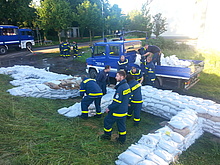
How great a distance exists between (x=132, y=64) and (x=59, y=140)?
534cm

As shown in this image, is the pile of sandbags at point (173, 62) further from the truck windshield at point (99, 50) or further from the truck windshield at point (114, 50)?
the truck windshield at point (99, 50)

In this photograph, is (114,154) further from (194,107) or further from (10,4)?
(10,4)

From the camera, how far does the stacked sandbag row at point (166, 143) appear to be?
323cm

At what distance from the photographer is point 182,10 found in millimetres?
53125

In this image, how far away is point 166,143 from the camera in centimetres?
367

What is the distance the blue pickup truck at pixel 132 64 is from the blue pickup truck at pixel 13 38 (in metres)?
14.7

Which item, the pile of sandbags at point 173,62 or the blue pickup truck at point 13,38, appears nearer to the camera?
the pile of sandbags at point 173,62

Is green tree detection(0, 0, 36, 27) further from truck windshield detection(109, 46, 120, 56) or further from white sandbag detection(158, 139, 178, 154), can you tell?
white sandbag detection(158, 139, 178, 154)

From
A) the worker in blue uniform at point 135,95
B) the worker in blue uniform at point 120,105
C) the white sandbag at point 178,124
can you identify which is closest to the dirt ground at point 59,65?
the worker in blue uniform at point 135,95

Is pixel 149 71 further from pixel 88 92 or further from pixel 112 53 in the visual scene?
pixel 88 92

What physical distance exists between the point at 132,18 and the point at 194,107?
27.4 m

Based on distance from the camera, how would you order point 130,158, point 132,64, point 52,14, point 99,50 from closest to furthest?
point 130,158 < point 132,64 < point 99,50 < point 52,14

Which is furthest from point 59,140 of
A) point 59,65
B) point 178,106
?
point 59,65

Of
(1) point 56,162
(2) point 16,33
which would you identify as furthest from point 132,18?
(1) point 56,162
